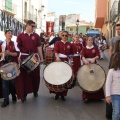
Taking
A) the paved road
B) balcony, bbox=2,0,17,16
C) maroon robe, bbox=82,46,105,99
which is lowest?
the paved road

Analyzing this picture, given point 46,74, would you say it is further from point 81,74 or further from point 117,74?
point 117,74

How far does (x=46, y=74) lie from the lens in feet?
24.9

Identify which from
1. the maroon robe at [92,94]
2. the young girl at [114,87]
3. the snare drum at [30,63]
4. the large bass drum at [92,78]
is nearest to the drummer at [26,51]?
the snare drum at [30,63]

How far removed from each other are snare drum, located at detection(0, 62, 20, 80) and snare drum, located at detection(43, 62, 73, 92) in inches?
29.8

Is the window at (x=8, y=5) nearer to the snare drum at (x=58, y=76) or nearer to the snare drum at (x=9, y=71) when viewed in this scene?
the snare drum at (x=58, y=76)

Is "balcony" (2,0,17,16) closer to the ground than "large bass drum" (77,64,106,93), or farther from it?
farther from it

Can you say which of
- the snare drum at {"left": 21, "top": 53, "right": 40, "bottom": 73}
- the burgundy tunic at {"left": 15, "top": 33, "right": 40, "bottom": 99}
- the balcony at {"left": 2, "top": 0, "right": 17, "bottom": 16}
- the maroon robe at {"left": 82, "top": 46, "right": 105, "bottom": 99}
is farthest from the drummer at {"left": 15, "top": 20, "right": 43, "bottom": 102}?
the balcony at {"left": 2, "top": 0, "right": 17, "bottom": 16}

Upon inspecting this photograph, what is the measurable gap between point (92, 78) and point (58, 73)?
75cm

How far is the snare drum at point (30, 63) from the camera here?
7.38 metres

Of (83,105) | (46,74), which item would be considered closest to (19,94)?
(46,74)

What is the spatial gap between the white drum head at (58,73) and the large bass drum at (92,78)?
1.07ft

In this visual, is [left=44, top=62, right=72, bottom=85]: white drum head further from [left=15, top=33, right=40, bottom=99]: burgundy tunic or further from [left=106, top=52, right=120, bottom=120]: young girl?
[left=106, top=52, right=120, bottom=120]: young girl

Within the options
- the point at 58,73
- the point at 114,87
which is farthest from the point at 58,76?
the point at 114,87

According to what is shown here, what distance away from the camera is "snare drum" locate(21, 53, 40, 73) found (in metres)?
7.38
